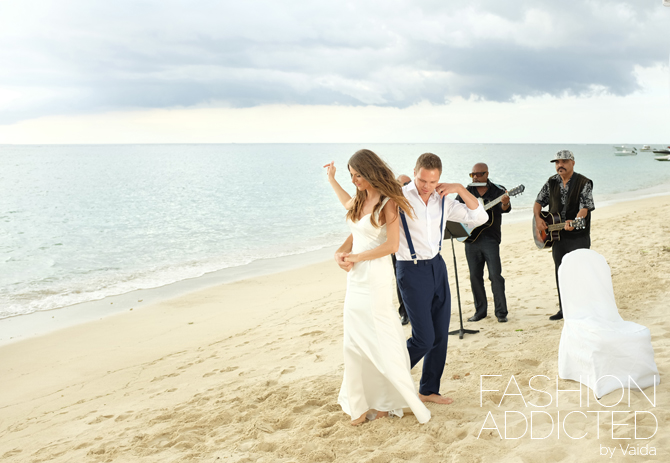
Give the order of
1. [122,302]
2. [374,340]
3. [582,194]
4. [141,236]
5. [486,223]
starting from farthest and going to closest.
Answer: [141,236] < [122,302] < [486,223] < [582,194] < [374,340]

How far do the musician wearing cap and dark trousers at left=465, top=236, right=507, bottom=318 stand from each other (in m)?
0.58

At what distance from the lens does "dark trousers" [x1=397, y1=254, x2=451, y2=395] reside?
11.3 feet

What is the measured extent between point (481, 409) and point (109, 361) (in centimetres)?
514

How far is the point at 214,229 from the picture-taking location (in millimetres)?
19859

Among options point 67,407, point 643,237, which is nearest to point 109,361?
point 67,407

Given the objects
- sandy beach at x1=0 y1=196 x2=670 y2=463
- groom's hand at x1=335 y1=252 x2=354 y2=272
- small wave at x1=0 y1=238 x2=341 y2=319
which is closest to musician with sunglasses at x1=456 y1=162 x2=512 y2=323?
sandy beach at x1=0 y1=196 x2=670 y2=463

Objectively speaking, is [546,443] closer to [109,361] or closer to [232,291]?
[109,361]

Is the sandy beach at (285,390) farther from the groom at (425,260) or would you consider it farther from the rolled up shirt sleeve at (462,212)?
the rolled up shirt sleeve at (462,212)

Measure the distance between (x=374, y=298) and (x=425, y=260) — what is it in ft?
1.55

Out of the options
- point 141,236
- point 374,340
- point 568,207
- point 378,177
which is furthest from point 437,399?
point 141,236

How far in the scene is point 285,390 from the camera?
14.8 ft

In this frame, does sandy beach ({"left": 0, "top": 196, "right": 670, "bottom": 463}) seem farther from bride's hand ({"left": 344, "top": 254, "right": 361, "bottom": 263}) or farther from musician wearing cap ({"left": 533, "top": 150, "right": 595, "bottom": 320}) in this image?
bride's hand ({"left": 344, "top": 254, "right": 361, "bottom": 263})

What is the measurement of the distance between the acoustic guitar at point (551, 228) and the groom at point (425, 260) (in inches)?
97.1

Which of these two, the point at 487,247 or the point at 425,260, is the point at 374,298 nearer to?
the point at 425,260
